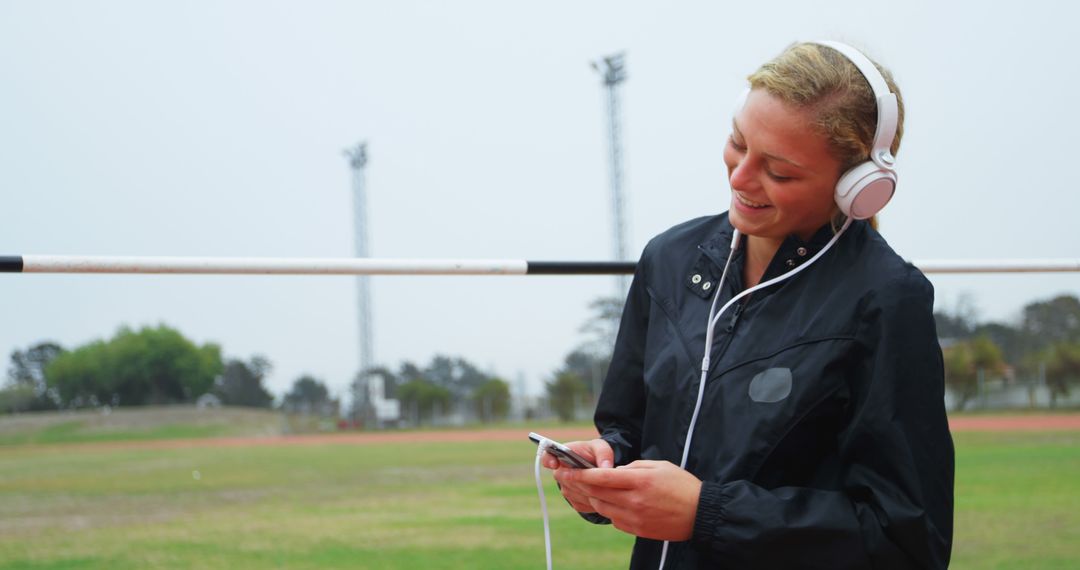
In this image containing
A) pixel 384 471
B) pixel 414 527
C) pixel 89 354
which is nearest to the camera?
pixel 414 527

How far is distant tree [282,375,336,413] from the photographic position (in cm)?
3059

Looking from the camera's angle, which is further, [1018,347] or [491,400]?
[491,400]

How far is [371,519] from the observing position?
6023 millimetres

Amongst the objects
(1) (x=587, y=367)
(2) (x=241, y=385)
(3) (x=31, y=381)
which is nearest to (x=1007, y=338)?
(1) (x=587, y=367)

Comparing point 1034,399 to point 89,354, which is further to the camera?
point 89,354

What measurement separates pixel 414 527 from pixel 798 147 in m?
4.69

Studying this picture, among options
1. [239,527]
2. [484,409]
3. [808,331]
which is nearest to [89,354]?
[484,409]

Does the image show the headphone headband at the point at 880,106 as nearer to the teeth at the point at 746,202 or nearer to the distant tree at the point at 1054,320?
the teeth at the point at 746,202

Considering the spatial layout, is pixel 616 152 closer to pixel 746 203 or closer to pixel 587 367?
pixel 587 367

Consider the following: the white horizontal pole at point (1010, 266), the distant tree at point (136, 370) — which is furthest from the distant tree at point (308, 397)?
the white horizontal pole at point (1010, 266)

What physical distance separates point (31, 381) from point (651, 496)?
2503 centimetres

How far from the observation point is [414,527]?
5.46m

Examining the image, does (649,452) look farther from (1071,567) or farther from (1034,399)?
(1034,399)

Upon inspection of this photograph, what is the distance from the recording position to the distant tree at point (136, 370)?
24.8m
